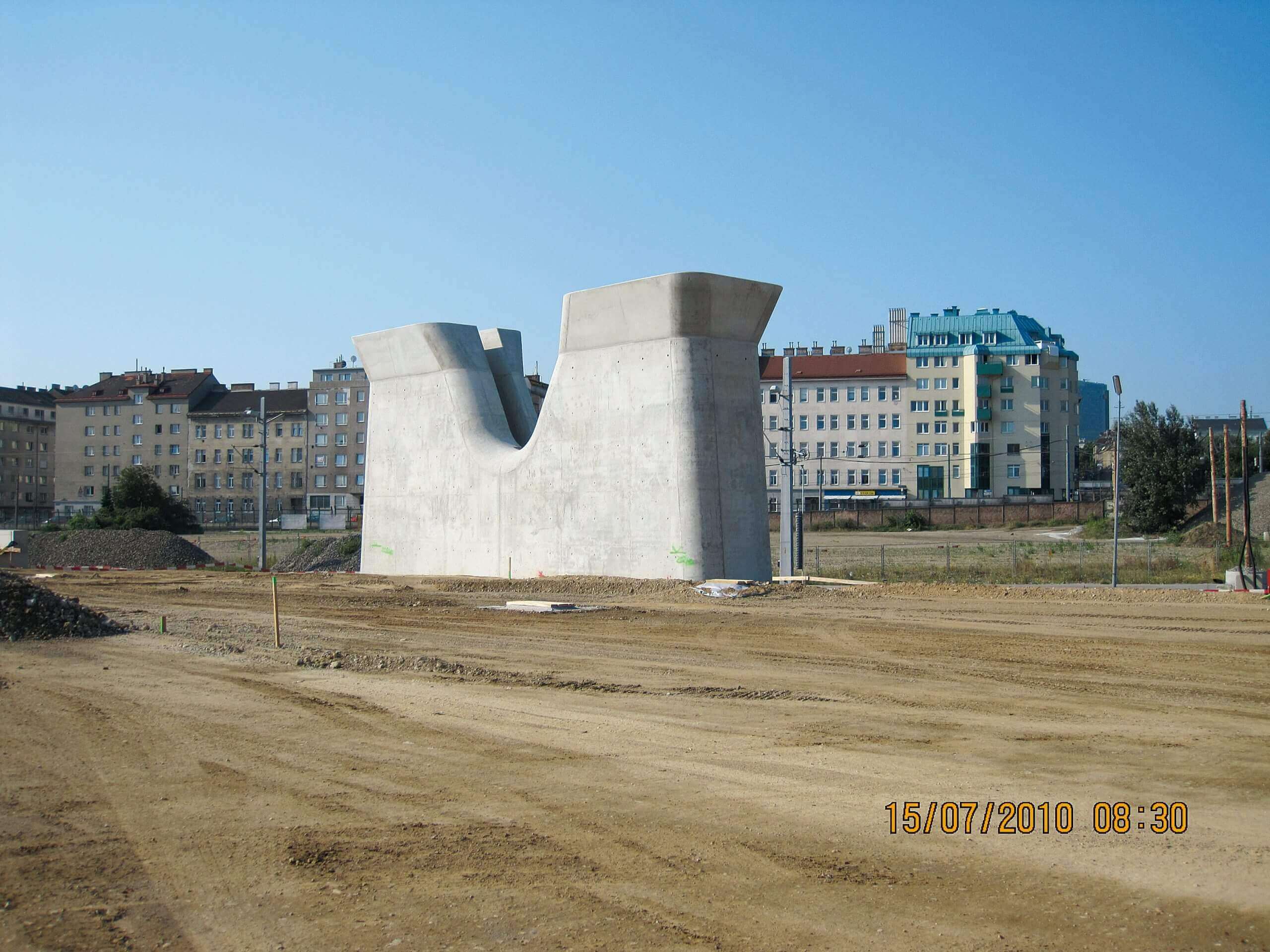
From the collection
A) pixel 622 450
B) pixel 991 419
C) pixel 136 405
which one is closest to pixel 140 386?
pixel 136 405

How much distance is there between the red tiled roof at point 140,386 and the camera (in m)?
84.0

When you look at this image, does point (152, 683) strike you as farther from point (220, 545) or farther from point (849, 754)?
point (220, 545)

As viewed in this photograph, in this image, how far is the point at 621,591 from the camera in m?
→ 20.8

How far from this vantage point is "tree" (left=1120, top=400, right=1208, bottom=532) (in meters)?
53.7

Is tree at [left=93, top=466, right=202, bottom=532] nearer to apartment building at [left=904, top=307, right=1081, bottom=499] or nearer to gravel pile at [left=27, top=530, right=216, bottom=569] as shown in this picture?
gravel pile at [left=27, top=530, right=216, bottom=569]

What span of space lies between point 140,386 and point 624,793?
89405 mm

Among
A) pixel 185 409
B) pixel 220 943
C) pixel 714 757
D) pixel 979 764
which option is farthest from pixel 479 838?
pixel 185 409

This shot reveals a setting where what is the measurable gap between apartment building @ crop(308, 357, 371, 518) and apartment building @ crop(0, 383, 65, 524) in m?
27.9

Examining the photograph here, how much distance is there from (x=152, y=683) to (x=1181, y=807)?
31.8ft

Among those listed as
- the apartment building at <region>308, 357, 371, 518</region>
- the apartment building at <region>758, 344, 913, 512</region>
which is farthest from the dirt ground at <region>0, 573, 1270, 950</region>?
the apartment building at <region>308, 357, 371, 518</region>

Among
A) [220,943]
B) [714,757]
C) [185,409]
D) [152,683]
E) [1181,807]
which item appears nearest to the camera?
[220,943]

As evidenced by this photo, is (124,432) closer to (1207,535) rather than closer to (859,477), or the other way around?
(859,477)

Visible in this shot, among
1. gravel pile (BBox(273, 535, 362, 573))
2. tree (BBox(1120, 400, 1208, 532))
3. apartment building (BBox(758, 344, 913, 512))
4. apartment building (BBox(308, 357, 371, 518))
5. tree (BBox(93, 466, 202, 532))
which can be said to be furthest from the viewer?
apartment building (BBox(308, 357, 371, 518))

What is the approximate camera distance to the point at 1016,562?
31125mm
